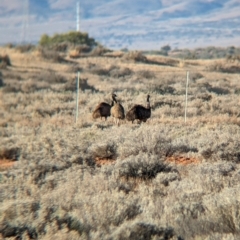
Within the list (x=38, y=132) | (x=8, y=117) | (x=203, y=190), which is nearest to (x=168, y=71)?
(x=8, y=117)

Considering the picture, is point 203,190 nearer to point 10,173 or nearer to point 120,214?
point 120,214

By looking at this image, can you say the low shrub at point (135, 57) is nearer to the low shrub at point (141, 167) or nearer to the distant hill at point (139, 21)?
the low shrub at point (141, 167)

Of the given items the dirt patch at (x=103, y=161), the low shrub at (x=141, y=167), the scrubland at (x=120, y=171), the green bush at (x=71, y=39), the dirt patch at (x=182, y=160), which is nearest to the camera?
the scrubland at (x=120, y=171)

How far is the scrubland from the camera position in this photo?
765 cm

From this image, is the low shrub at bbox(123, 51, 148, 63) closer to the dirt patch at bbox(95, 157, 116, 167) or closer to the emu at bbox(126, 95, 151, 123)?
the emu at bbox(126, 95, 151, 123)

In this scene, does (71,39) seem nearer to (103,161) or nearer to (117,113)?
(117,113)

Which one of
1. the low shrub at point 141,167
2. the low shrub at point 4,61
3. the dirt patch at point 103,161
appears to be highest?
the low shrub at point 141,167

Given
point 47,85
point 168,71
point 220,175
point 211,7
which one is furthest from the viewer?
point 211,7

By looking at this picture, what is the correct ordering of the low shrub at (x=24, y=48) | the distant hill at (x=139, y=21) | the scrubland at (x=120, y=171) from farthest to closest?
the distant hill at (x=139, y=21), the low shrub at (x=24, y=48), the scrubland at (x=120, y=171)

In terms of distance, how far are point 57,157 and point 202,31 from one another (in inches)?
4980

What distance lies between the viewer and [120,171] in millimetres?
11422

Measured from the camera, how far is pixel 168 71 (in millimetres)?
41750

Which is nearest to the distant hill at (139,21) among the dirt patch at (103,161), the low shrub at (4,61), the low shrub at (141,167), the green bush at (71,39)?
the green bush at (71,39)

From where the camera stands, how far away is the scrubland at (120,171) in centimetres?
765
